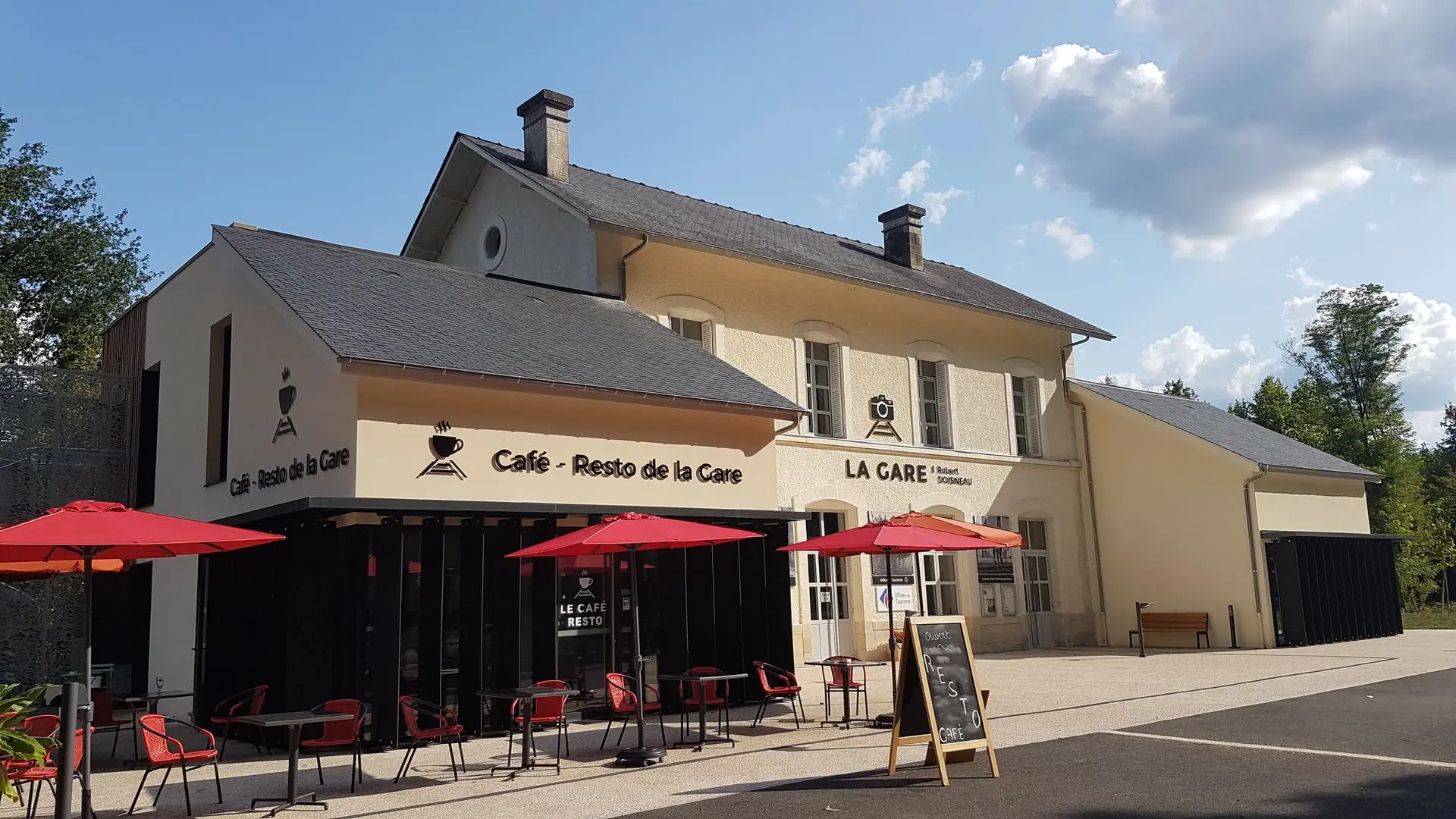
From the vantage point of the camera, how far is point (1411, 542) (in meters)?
31.1

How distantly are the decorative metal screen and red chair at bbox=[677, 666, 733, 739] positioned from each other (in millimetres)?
9707

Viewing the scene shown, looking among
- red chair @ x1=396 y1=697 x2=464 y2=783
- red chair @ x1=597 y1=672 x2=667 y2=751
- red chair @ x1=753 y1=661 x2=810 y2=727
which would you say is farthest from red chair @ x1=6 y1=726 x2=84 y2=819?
red chair @ x1=753 y1=661 x2=810 y2=727

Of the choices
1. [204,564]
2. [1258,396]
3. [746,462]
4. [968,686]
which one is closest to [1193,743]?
[968,686]

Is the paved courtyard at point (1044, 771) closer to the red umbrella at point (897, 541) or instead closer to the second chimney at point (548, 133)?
the red umbrella at point (897, 541)

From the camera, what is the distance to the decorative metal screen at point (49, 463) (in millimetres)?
15383

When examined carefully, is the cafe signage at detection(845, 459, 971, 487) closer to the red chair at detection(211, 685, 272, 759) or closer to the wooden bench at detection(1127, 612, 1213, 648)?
the wooden bench at detection(1127, 612, 1213, 648)

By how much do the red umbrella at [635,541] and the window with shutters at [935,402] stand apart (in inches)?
402

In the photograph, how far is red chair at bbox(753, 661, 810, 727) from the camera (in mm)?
10259

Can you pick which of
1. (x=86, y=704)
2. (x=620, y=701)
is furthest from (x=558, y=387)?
(x=86, y=704)

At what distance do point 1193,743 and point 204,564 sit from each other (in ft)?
33.0

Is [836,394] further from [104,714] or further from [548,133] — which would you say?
[104,714]

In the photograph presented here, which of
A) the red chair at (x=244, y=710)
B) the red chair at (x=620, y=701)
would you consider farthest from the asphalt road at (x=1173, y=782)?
the red chair at (x=244, y=710)

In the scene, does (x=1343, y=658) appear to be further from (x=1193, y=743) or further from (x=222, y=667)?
(x=222, y=667)

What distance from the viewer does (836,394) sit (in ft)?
57.2
